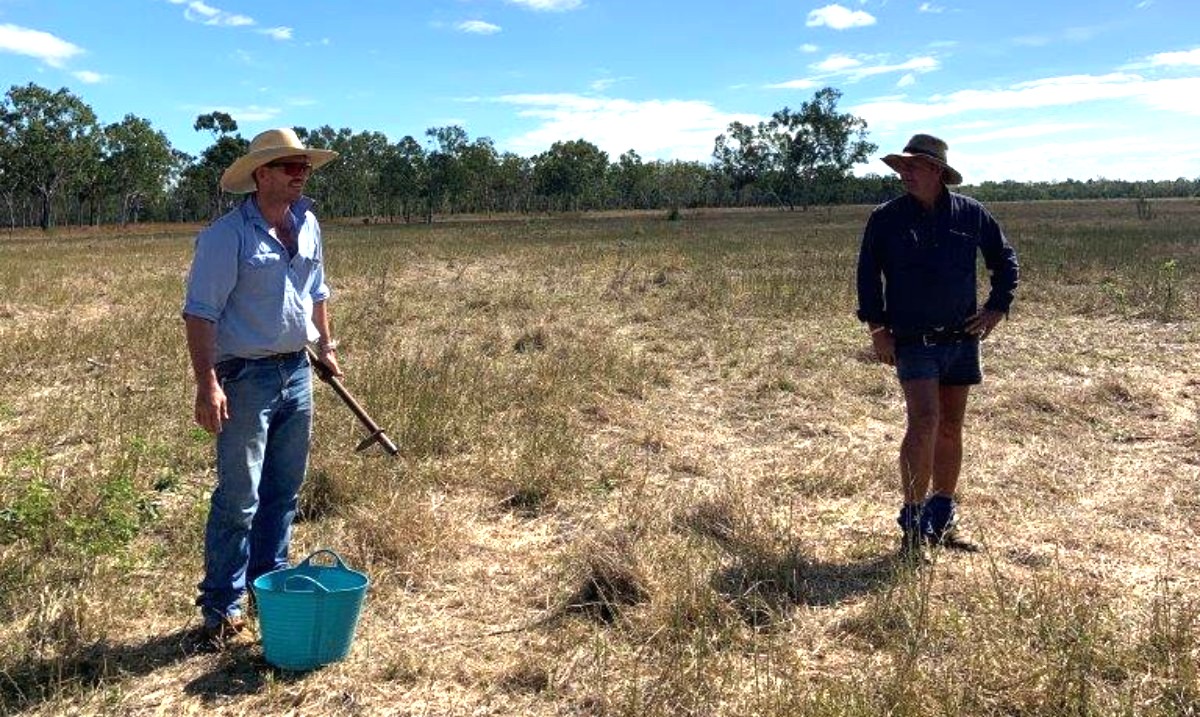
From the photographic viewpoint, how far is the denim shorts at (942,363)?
4.17m

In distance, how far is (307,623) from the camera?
3.11 meters

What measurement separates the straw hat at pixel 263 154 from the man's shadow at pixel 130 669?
179 centimetres

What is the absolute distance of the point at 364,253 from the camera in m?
25.6

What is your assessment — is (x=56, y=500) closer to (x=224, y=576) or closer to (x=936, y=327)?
(x=224, y=576)

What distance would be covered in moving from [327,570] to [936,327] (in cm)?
293

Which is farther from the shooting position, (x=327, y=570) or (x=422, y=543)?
(x=422, y=543)

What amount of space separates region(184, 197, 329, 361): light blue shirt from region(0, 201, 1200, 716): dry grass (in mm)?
1197

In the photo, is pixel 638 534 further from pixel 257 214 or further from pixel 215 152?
pixel 215 152

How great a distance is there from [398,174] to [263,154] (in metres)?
84.4

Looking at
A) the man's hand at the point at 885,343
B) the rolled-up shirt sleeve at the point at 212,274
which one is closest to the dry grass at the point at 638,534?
the man's hand at the point at 885,343

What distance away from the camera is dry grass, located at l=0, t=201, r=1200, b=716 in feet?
10.1

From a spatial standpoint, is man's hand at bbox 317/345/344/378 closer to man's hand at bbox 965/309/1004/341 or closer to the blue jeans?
the blue jeans

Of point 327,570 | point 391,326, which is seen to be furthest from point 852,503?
point 391,326

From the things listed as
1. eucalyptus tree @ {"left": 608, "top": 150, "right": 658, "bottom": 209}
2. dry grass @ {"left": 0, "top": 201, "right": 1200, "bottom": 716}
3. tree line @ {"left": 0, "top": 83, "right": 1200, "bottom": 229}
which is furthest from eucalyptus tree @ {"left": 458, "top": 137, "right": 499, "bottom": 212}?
dry grass @ {"left": 0, "top": 201, "right": 1200, "bottom": 716}
